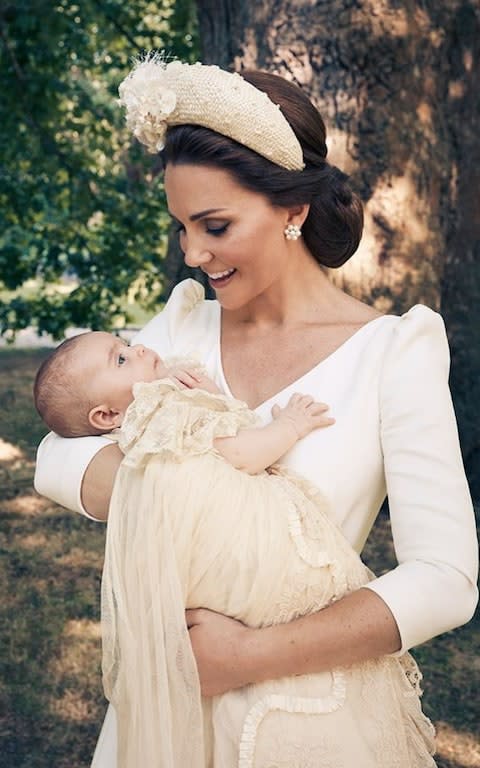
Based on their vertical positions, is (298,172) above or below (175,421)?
above

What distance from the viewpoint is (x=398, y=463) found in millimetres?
1682

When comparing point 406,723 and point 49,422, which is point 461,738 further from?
point 49,422

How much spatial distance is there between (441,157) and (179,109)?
8.65 feet

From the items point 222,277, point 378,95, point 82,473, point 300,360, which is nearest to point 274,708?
point 82,473

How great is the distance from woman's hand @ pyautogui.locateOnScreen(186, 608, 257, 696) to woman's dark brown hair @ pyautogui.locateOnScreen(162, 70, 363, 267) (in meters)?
0.79

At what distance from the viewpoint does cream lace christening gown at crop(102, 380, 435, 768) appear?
1.61m

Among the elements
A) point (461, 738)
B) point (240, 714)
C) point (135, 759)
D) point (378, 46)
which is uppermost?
point (378, 46)

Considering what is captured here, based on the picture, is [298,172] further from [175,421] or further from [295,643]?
[295,643]

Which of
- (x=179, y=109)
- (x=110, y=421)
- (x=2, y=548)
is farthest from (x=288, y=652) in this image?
(x=2, y=548)

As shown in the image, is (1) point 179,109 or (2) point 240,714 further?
(1) point 179,109

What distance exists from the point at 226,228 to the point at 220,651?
0.76 m

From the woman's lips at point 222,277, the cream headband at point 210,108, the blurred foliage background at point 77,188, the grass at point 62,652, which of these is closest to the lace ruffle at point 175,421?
the woman's lips at point 222,277

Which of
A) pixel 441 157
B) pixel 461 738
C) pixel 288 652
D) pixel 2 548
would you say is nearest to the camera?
pixel 288 652

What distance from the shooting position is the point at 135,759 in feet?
5.49
